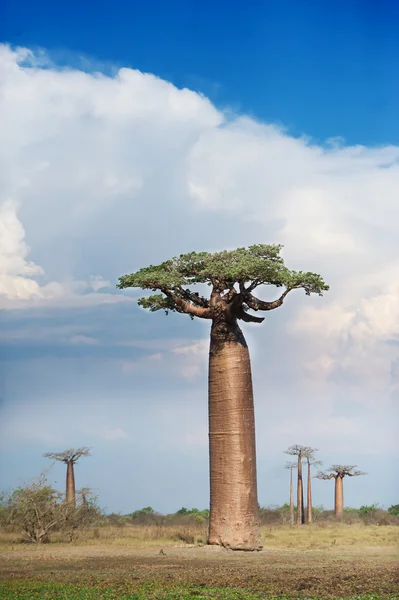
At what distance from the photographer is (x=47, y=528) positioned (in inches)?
877

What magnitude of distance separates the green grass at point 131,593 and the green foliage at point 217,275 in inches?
335

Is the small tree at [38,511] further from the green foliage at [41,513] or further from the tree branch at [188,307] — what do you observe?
the tree branch at [188,307]

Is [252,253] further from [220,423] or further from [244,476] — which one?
[244,476]

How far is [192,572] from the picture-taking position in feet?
45.9

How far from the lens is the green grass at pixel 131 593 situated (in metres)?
11.0

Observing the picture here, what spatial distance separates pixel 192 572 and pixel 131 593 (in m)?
2.70

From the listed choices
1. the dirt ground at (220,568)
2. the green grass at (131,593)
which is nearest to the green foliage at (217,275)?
the dirt ground at (220,568)

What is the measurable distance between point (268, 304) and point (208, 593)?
A: 9.22 meters

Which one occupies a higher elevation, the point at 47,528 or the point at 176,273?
the point at 176,273

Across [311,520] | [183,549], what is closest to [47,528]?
[183,549]

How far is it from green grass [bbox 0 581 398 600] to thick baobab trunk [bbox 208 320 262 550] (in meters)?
6.49

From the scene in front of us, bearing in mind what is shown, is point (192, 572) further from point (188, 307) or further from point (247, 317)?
point (247, 317)

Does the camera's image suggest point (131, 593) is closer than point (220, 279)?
Yes

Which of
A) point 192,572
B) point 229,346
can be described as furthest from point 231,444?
point 192,572
